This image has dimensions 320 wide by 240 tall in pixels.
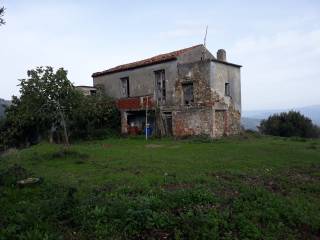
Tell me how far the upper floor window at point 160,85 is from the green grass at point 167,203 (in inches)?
510

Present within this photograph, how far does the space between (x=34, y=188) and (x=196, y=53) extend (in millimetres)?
18011

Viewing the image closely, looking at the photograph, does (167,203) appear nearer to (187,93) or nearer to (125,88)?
(187,93)

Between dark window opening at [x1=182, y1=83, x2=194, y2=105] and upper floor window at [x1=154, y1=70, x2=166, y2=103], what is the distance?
163 cm

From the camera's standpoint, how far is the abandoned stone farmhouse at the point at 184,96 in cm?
2177

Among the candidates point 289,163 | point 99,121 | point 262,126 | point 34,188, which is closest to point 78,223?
point 34,188

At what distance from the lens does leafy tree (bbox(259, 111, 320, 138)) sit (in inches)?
1300

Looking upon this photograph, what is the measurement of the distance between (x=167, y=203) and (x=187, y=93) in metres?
16.3

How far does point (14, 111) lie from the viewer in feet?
78.0

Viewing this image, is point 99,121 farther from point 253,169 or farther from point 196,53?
point 253,169

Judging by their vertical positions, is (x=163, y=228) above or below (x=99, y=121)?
below

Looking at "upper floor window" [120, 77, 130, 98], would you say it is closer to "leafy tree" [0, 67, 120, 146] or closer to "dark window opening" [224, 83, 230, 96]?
"leafy tree" [0, 67, 120, 146]

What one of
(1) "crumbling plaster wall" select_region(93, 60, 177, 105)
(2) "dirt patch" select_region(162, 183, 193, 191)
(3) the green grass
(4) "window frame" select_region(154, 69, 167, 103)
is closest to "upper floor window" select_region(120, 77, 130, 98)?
(1) "crumbling plaster wall" select_region(93, 60, 177, 105)

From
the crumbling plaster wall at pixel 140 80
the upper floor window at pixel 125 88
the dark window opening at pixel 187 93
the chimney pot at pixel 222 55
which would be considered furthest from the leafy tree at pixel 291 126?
the upper floor window at pixel 125 88

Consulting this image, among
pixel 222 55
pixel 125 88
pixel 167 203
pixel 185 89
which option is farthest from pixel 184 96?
pixel 167 203
